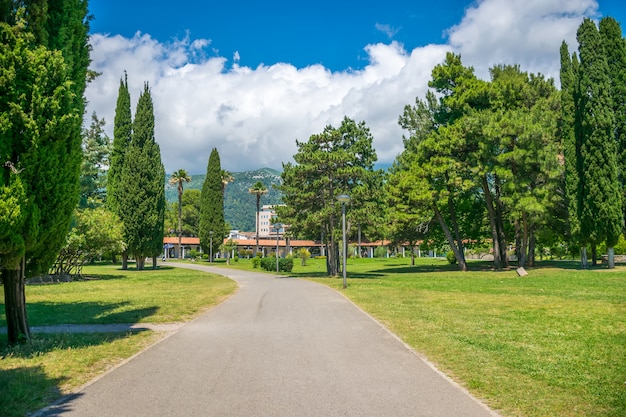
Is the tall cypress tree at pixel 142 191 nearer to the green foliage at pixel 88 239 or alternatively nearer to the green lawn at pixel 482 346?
the green foliage at pixel 88 239

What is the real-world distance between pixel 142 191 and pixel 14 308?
129 ft

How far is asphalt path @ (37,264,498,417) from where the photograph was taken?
5.10 metres

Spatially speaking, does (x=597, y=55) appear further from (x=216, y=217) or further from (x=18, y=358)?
(x=216, y=217)

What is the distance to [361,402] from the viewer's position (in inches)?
209

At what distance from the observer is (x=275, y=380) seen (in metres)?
6.28

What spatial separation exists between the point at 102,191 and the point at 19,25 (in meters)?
49.8

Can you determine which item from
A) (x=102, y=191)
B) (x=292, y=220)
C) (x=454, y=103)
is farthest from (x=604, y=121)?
(x=102, y=191)

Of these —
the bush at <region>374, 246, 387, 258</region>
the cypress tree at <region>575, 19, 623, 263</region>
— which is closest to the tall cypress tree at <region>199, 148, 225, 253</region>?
the bush at <region>374, 246, 387, 258</region>

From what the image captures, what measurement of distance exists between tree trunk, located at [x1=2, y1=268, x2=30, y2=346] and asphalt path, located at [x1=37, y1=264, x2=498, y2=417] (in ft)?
8.57

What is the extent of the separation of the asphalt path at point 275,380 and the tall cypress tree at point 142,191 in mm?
38140

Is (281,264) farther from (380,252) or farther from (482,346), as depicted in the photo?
(380,252)

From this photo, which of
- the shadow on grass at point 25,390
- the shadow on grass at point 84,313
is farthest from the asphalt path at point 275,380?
the shadow on grass at point 84,313

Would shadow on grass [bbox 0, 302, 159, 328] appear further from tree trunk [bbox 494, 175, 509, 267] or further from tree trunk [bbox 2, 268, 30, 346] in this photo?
tree trunk [bbox 494, 175, 509, 267]

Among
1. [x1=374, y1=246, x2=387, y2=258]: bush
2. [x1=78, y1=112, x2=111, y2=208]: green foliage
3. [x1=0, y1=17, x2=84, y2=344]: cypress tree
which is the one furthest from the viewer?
[x1=374, y1=246, x2=387, y2=258]: bush
